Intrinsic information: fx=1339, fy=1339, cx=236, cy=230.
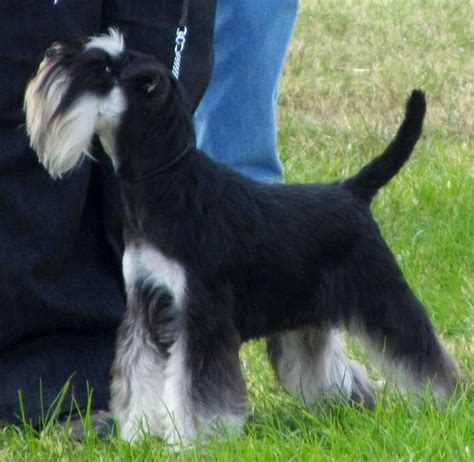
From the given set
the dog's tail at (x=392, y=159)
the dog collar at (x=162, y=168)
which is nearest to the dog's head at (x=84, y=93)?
the dog collar at (x=162, y=168)

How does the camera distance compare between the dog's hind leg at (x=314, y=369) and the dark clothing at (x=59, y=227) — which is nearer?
the dark clothing at (x=59, y=227)

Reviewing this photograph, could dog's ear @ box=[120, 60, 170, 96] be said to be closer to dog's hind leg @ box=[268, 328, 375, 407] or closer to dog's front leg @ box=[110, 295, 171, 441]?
dog's front leg @ box=[110, 295, 171, 441]

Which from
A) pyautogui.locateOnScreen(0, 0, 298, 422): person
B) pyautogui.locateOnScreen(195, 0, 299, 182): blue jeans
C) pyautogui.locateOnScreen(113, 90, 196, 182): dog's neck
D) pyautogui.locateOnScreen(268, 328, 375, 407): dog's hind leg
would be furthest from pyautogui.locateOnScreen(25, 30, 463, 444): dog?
pyautogui.locateOnScreen(195, 0, 299, 182): blue jeans

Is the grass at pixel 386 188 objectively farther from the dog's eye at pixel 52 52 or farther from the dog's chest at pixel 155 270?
the dog's eye at pixel 52 52

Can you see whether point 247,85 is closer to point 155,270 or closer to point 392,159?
point 392,159

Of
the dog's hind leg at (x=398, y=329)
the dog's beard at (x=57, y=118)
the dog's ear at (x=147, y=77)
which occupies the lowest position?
the dog's hind leg at (x=398, y=329)

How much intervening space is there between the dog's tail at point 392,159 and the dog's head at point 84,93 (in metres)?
0.67

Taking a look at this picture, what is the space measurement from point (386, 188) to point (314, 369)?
248 cm

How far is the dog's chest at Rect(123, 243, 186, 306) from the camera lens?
3.49 metres

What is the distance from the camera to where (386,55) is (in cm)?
952

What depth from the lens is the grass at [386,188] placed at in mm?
3404

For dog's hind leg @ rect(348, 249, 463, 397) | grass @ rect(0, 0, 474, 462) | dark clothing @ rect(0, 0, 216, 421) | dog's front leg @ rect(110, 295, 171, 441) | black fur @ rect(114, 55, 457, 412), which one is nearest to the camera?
grass @ rect(0, 0, 474, 462)

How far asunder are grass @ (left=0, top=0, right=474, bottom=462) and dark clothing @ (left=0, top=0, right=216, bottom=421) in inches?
11.3

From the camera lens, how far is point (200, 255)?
3.51 meters
